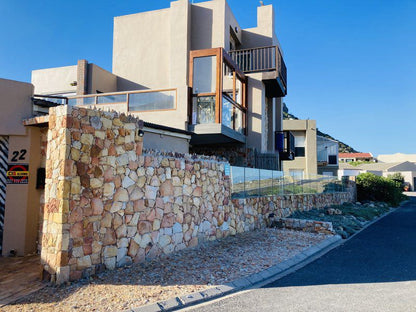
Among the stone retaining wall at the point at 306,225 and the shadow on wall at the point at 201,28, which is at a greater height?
the shadow on wall at the point at 201,28

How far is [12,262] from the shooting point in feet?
21.0

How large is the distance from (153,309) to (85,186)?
7.90 ft

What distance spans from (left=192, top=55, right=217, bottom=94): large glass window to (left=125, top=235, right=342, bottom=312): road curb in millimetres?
6764

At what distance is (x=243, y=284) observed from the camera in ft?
18.6

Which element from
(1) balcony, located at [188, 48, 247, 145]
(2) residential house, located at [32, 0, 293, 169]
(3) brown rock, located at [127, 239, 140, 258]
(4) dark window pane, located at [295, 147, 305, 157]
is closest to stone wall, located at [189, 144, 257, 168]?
(2) residential house, located at [32, 0, 293, 169]

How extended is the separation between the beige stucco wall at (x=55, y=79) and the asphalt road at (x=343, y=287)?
1395cm

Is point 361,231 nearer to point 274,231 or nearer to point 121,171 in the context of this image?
point 274,231

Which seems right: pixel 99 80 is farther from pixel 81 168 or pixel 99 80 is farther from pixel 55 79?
pixel 81 168

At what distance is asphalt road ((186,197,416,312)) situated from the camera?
187 inches

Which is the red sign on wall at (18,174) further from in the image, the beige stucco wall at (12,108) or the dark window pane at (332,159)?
the dark window pane at (332,159)

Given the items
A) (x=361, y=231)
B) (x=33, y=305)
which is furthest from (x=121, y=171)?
(x=361, y=231)

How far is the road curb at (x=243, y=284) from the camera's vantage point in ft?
15.2

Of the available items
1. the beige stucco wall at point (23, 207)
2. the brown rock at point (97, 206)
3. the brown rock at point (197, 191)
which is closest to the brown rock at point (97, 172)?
the brown rock at point (97, 206)

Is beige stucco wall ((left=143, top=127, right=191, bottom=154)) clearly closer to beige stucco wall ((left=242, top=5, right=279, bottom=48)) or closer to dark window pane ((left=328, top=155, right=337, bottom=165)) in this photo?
beige stucco wall ((left=242, top=5, right=279, bottom=48))
